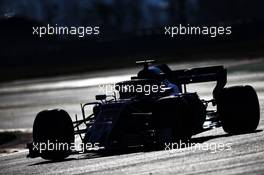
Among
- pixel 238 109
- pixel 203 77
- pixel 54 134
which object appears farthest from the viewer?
pixel 203 77

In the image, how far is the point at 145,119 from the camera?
19.5 meters

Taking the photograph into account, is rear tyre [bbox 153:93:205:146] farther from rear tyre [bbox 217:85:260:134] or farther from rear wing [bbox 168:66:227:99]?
rear wing [bbox 168:66:227:99]

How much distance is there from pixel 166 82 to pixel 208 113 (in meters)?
1.81

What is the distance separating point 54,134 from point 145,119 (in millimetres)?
1827

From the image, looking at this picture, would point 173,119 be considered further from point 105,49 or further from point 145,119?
point 105,49

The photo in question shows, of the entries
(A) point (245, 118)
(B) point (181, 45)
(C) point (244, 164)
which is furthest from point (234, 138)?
(B) point (181, 45)

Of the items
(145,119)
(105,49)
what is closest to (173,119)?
(145,119)

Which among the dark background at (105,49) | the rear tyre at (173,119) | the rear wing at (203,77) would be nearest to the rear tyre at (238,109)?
the rear tyre at (173,119)

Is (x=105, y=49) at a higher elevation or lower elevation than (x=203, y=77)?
higher

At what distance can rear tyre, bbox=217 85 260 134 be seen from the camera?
20.2 meters

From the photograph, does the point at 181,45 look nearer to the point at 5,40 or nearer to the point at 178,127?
the point at 5,40

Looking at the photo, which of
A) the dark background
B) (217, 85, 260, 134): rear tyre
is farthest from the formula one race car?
the dark background

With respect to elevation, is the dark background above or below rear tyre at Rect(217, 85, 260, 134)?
above

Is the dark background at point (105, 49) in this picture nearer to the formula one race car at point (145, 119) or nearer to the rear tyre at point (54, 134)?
the formula one race car at point (145, 119)
